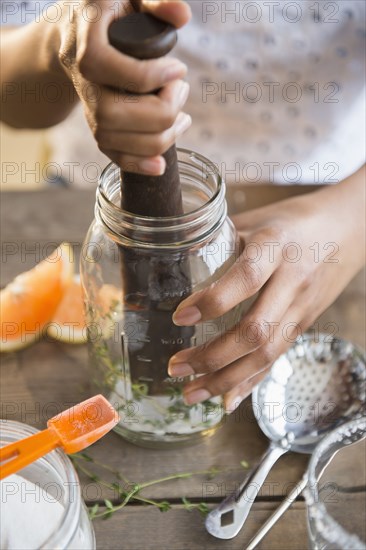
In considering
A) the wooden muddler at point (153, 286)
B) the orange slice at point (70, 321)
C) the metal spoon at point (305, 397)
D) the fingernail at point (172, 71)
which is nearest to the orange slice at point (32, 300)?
the orange slice at point (70, 321)

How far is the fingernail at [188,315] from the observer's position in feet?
2.06

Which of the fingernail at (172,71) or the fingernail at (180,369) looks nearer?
the fingernail at (172,71)

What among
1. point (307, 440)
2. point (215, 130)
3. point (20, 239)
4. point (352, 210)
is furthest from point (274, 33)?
point (307, 440)

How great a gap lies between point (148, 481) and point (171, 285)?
0.60 ft

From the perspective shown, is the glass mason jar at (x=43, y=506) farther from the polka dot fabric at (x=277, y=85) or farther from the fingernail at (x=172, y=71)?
the polka dot fabric at (x=277, y=85)

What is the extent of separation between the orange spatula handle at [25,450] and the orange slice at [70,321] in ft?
0.84

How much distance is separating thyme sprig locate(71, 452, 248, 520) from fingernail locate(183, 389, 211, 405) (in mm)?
66

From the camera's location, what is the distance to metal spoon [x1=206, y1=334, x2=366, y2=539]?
2.32 feet

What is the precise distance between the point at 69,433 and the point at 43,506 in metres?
0.07

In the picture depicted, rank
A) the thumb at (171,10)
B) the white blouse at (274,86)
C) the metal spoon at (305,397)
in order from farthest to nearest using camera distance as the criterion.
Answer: the white blouse at (274,86)
the metal spoon at (305,397)
the thumb at (171,10)

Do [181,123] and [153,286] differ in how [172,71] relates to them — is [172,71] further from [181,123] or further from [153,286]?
[153,286]

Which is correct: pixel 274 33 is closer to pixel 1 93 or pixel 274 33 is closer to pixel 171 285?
pixel 1 93

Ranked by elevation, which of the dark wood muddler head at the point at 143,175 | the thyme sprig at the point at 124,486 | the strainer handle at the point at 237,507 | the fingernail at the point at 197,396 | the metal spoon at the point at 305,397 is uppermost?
the dark wood muddler head at the point at 143,175

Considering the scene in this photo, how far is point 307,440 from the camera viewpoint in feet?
2.34
